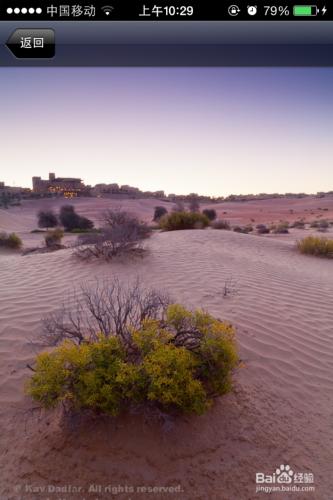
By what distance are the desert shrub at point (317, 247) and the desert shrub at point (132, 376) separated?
8.65 m

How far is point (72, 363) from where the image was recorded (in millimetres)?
2006

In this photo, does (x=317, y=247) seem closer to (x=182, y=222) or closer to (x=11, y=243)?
(x=182, y=222)

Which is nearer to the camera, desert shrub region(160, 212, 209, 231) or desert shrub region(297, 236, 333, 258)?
desert shrub region(297, 236, 333, 258)

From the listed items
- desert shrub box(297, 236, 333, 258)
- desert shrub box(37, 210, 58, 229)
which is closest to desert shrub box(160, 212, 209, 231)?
desert shrub box(297, 236, 333, 258)

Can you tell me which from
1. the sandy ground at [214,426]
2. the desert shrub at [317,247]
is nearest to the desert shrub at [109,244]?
the sandy ground at [214,426]

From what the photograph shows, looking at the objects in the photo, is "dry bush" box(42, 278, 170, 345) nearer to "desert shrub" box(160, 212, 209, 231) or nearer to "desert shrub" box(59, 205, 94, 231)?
"desert shrub" box(160, 212, 209, 231)

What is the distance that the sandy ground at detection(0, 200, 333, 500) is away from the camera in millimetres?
1773
